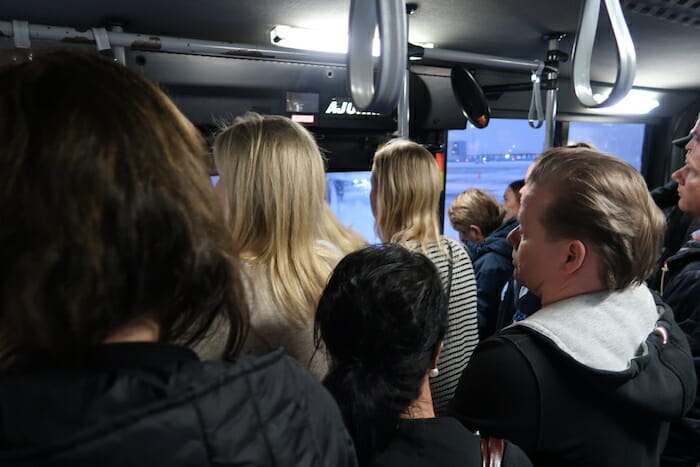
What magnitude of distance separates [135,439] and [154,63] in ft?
6.40

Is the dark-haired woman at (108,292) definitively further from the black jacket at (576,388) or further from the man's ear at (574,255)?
the man's ear at (574,255)

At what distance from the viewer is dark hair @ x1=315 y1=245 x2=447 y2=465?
29.0 inches

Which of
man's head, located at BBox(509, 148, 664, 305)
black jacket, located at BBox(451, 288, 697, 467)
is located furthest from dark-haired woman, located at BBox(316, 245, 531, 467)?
man's head, located at BBox(509, 148, 664, 305)

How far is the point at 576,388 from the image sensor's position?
85cm

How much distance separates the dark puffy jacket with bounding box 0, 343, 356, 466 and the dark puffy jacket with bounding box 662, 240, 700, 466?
1086 mm

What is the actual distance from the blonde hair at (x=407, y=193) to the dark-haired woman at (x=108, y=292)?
4.08 feet

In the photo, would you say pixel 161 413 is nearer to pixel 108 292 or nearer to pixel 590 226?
pixel 108 292

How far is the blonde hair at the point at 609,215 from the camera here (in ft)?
2.97

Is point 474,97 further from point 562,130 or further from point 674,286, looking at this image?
point 562,130

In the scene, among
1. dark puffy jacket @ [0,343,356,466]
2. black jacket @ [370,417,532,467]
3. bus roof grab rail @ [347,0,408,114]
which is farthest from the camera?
black jacket @ [370,417,532,467]

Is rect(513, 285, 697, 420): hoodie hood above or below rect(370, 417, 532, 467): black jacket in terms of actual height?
above

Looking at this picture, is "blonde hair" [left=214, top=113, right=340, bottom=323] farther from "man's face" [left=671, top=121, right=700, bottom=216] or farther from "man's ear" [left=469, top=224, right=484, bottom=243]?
"man's ear" [left=469, top=224, right=484, bottom=243]

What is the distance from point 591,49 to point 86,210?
89cm

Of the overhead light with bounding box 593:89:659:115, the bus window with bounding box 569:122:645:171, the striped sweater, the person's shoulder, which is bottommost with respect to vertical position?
the striped sweater
